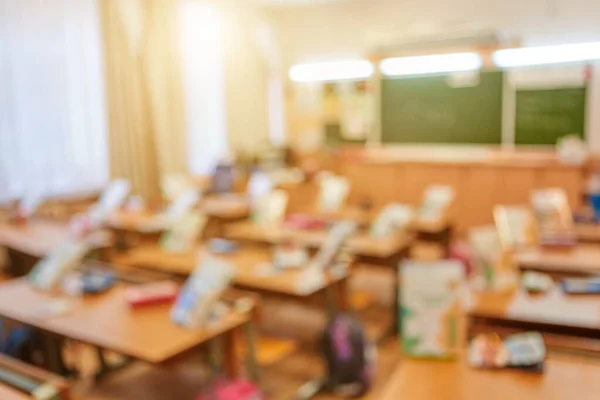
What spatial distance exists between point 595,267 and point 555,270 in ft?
0.57

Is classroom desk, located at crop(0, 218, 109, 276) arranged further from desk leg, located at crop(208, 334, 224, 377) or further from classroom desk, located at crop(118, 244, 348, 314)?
desk leg, located at crop(208, 334, 224, 377)

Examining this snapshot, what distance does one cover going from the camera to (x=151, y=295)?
254 cm

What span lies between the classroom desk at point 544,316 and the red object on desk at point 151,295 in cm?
129

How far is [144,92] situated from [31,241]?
2.45 meters

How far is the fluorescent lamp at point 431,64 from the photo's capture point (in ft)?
21.0

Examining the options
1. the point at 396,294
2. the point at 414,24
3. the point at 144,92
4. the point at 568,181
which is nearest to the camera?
the point at 396,294

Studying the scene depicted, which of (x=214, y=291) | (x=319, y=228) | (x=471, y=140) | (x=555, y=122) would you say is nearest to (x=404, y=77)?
(x=471, y=140)

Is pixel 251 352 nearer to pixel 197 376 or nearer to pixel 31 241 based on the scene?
pixel 197 376

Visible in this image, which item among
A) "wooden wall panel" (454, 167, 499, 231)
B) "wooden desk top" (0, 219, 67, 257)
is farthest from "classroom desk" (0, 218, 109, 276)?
"wooden wall panel" (454, 167, 499, 231)

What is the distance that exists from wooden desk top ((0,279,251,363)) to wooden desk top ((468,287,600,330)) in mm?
965

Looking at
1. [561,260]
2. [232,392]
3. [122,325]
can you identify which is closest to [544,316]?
[561,260]

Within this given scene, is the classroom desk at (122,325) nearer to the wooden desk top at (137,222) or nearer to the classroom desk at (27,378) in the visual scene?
the classroom desk at (27,378)

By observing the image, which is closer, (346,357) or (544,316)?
(544,316)

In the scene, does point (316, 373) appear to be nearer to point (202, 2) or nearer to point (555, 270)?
point (555, 270)
